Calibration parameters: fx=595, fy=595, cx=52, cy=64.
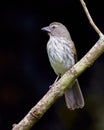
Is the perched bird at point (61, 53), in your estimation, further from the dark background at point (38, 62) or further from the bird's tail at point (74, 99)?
the dark background at point (38, 62)

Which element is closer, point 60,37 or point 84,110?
point 60,37

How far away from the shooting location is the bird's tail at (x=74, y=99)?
379cm

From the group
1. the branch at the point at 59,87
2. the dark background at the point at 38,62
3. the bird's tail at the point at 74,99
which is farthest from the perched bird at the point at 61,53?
the branch at the point at 59,87

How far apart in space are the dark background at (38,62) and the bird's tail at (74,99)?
4.34 ft

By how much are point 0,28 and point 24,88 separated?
1.97ft

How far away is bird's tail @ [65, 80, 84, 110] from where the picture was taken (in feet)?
12.5

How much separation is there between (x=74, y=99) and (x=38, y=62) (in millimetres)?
1591

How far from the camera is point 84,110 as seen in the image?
17.9ft

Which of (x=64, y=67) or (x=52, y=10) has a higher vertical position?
(x=52, y=10)

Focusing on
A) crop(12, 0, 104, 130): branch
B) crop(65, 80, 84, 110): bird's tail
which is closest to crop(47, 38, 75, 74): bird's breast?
crop(65, 80, 84, 110): bird's tail

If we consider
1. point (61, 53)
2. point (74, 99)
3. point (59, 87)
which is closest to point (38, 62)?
point (61, 53)

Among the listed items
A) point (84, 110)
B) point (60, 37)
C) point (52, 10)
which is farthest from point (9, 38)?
point (60, 37)

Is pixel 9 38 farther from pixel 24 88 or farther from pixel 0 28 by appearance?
pixel 24 88

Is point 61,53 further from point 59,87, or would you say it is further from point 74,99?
point 59,87
